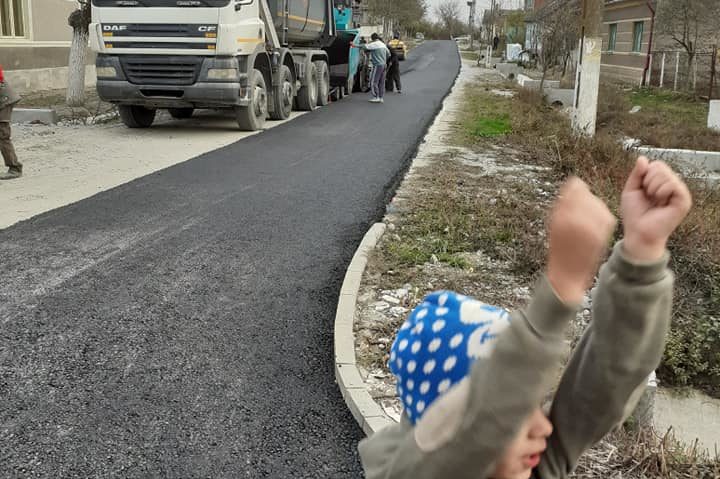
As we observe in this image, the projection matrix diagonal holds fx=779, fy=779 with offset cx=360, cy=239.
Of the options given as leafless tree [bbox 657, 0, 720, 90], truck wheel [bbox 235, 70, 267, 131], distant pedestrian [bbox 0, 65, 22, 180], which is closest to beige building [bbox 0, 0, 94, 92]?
truck wheel [bbox 235, 70, 267, 131]

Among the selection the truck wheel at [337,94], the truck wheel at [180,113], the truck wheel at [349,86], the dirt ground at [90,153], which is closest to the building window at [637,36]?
the truck wheel at [349,86]

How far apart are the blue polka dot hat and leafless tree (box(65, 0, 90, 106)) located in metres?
17.8

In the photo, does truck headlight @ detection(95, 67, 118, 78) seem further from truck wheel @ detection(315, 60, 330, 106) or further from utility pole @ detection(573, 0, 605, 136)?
utility pole @ detection(573, 0, 605, 136)

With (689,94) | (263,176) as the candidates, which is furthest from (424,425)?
(689,94)

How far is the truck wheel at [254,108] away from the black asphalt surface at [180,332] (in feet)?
16.5

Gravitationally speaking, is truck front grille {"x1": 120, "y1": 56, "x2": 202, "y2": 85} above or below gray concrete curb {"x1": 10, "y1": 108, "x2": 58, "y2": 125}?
above

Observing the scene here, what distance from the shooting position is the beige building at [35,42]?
20594 mm

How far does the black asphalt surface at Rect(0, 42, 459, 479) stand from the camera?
3.67m

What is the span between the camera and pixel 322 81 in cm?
1986

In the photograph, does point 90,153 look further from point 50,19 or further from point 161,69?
point 50,19

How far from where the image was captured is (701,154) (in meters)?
11.6

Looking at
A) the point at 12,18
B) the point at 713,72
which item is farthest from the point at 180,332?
Result: the point at 713,72

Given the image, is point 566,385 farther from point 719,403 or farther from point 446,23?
point 446,23

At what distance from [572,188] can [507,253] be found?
18.7 ft
